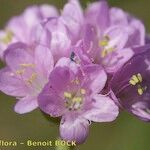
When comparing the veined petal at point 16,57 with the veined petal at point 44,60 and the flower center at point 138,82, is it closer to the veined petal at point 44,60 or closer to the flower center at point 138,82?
the veined petal at point 44,60

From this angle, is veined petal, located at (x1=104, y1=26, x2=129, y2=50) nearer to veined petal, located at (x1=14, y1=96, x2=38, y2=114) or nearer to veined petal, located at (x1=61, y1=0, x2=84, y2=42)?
veined petal, located at (x1=61, y1=0, x2=84, y2=42)

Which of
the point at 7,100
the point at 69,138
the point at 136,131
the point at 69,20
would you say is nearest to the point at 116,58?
the point at 69,20

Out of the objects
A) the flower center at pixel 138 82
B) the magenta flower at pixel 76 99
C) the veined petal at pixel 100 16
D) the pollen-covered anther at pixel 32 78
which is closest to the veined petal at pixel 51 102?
the magenta flower at pixel 76 99

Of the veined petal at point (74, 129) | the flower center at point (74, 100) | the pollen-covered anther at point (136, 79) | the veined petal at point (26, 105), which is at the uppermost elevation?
the pollen-covered anther at point (136, 79)

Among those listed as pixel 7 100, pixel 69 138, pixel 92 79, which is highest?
pixel 92 79

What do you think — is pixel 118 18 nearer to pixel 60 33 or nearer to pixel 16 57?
pixel 60 33

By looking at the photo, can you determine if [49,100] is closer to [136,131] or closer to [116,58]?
[116,58]
